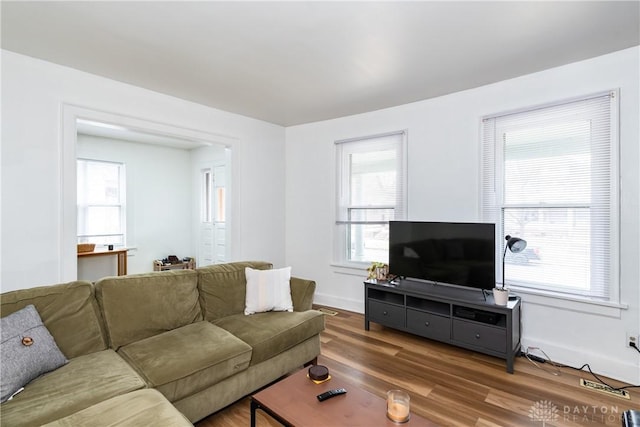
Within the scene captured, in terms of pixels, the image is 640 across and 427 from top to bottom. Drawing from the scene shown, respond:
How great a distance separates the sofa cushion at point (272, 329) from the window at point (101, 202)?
409cm

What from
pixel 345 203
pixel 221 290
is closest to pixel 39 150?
pixel 221 290

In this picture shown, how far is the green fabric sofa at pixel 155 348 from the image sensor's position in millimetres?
1422

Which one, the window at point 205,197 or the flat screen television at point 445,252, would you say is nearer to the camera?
the flat screen television at point 445,252

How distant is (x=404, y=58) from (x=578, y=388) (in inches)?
115

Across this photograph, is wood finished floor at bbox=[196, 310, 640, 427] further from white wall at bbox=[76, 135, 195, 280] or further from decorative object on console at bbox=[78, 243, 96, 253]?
white wall at bbox=[76, 135, 195, 280]

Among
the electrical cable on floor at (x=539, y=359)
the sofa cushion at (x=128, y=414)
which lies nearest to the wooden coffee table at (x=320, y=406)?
the sofa cushion at (x=128, y=414)

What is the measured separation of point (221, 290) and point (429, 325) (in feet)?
6.67

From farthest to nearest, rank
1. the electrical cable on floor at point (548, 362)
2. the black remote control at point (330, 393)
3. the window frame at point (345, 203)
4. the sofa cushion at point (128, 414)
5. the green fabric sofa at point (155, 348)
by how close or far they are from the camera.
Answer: the window frame at point (345, 203) → the electrical cable on floor at point (548, 362) → the black remote control at point (330, 393) → the green fabric sofa at point (155, 348) → the sofa cushion at point (128, 414)

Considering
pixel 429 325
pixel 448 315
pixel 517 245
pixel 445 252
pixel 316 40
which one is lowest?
pixel 429 325

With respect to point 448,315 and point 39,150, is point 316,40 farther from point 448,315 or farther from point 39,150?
point 448,315

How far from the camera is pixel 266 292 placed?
2.76 meters

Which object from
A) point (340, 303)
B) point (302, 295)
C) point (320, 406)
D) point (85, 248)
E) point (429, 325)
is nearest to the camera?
point (320, 406)

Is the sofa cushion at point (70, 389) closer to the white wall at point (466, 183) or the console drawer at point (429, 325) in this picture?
the console drawer at point (429, 325)

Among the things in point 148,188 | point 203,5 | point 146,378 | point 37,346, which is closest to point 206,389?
point 146,378
